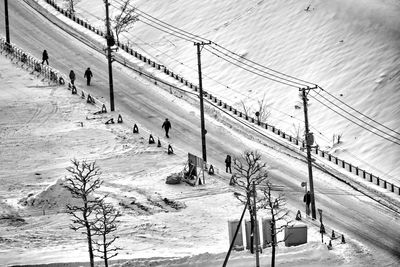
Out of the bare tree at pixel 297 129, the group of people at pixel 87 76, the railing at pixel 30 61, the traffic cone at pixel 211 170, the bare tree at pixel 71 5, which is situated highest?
the bare tree at pixel 71 5

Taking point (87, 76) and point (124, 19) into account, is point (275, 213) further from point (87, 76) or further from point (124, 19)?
point (124, 19)

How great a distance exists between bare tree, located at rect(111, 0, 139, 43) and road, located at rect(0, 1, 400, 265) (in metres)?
3.76

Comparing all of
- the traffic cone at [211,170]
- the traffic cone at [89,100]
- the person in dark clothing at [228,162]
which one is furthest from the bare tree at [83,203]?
the traffic cone at [89,100]

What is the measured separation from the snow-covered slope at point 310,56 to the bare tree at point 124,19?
114 cm

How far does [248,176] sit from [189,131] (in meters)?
22.8

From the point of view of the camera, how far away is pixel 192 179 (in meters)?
54.1

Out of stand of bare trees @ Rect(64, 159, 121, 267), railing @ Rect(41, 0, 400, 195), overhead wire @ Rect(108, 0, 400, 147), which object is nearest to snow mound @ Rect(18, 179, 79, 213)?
stand of bare trees @ Rect(64, 159, 121, 267)

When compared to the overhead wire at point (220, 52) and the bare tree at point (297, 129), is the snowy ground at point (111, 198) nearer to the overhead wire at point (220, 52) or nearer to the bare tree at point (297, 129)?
the bare tree at point (297, 129)

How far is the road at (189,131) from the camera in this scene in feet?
161

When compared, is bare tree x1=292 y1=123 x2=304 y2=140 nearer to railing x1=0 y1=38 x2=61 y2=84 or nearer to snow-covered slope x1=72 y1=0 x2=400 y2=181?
snow-covered slope x1=72 y1=0 x2=400 y2=181

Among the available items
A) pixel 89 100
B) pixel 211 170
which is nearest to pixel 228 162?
pixel 211 170

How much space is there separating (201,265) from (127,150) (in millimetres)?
18292

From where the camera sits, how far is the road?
4912 centimetres

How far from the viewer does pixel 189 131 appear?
63594 mm
